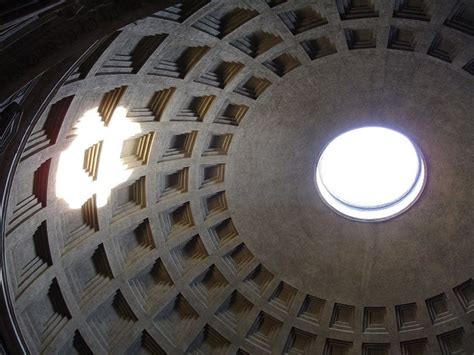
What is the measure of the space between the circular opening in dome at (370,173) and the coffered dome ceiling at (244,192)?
994mm

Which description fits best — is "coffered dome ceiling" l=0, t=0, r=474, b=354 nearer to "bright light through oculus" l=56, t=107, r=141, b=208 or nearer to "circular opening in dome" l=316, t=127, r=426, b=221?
"bright light through oculus" l=56, t=107, r=141, b=208

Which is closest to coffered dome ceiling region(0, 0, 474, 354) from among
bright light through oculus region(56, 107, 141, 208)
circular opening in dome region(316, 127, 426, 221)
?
bright light through oculus region(56, 107, 141, 208)

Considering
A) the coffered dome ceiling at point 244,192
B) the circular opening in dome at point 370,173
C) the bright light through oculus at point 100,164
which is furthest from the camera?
the circular opening in dome at point 370,173

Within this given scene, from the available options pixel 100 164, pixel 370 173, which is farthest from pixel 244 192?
pixel 370 173

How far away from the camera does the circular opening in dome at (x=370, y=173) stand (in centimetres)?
3253

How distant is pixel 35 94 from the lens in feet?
60.0

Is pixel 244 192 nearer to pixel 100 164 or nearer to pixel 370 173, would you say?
pixel 100 164

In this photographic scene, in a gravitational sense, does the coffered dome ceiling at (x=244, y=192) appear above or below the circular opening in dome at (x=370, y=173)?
below

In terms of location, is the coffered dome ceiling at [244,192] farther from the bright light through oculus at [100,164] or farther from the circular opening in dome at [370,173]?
the circular opening in dome at [370,173]

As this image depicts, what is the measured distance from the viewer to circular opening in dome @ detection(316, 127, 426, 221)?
32.5 m

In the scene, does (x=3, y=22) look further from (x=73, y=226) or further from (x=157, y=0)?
(x=73, y=226)

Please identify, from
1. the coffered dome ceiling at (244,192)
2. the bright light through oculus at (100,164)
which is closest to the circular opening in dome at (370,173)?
the coffered dome ceiling at (244,192)

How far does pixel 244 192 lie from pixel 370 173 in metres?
9.67

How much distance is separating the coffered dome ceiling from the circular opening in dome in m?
0.99
